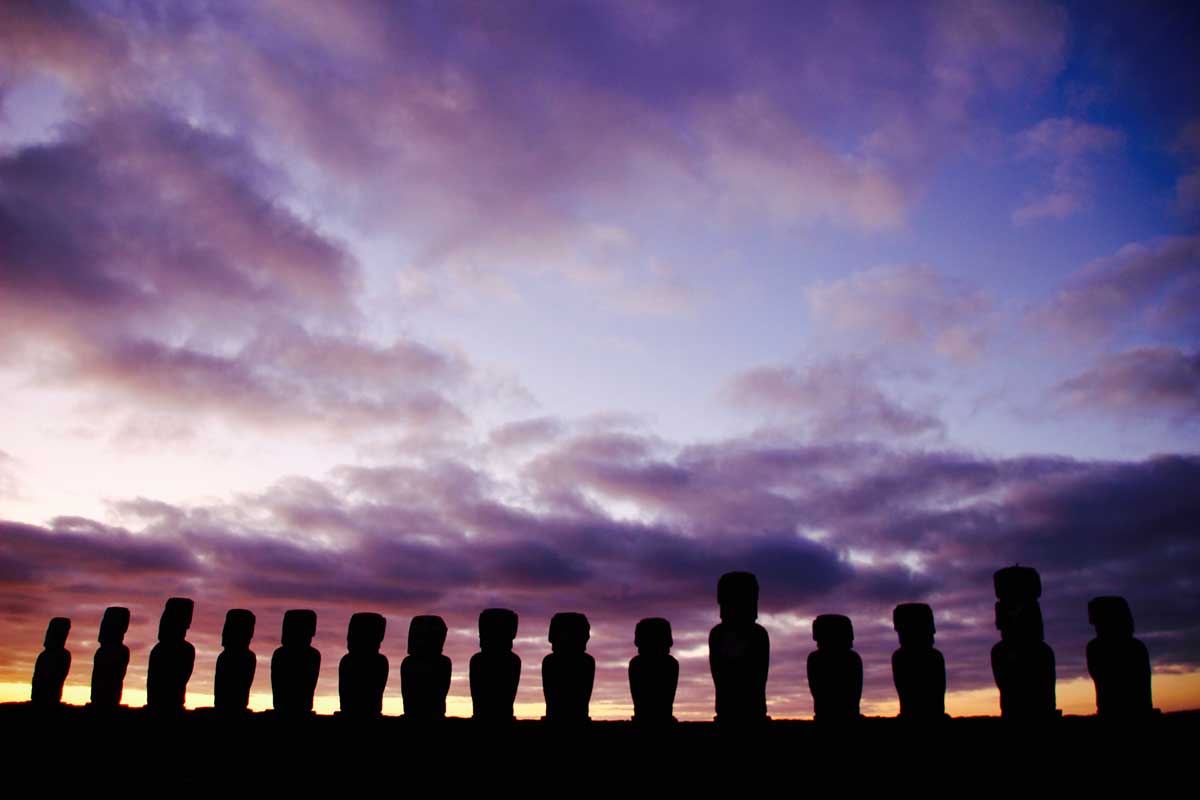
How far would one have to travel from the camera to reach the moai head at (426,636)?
43.5 ft

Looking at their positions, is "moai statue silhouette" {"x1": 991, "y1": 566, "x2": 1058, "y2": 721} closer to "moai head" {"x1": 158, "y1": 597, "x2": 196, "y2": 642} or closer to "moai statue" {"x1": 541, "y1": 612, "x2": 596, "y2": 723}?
"moai statue" {"x1": 541, "y1": 612, "x2": 596, "y2": 723}

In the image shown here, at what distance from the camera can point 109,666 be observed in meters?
17.7

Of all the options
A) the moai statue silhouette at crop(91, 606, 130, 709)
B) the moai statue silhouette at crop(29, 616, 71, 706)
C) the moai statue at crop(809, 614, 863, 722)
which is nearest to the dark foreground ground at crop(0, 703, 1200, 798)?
the moai statue at crop(809, 614, 863, 722)

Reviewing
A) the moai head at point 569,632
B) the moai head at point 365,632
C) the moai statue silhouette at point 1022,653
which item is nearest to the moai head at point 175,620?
the moai head at point 365,632

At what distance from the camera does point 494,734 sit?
1185 cm

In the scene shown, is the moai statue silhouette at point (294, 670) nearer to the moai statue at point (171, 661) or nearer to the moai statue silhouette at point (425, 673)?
the moai statue silhouette at point (425, 673)

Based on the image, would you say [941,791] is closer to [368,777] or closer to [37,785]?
[368,777]

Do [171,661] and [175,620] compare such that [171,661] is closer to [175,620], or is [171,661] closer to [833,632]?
[175,620]

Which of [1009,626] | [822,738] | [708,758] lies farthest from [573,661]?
[1009,626]

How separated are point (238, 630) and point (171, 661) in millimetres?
1761

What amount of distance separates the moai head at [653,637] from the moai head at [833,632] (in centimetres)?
199

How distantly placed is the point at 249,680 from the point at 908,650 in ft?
33.7

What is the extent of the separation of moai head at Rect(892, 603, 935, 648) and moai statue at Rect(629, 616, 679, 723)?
9.68ft

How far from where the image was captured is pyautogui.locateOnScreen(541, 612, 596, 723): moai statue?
12.1 meters
